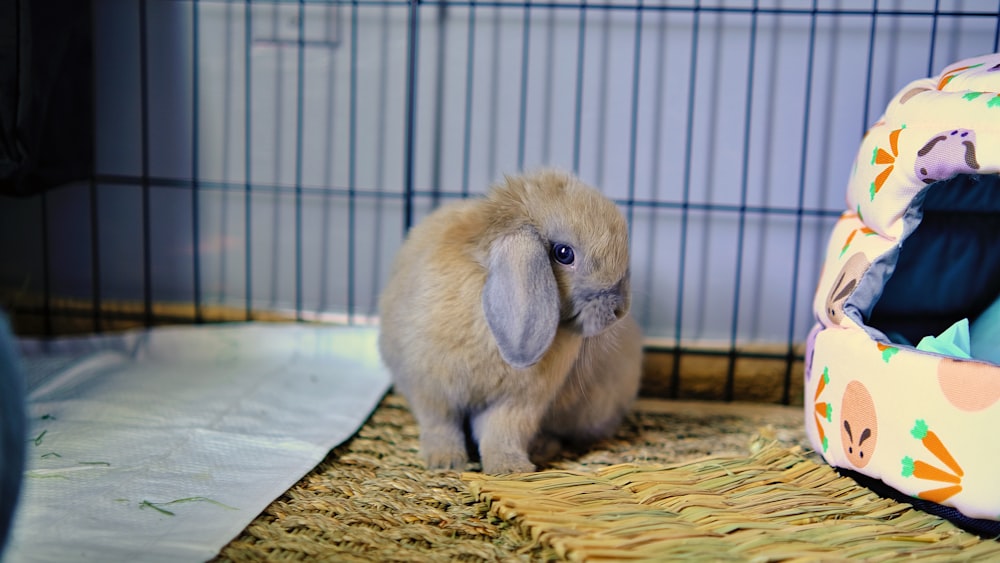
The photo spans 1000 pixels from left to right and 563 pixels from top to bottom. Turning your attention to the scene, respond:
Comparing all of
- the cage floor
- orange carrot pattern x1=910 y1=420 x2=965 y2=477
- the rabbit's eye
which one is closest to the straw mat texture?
the cage floor

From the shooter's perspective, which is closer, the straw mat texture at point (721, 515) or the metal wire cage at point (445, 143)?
the straw mat texture at point (721, 515)

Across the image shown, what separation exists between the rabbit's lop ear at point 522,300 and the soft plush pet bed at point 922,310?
2.03 feet

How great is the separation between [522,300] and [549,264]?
0.10 metres

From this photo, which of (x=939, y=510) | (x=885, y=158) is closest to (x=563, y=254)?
(x=885, y=158)

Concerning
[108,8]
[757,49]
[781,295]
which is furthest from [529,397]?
[108,8]

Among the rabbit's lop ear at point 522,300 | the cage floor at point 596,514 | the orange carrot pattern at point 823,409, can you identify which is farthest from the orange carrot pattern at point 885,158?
the rabbit's lop ear at point 522,300

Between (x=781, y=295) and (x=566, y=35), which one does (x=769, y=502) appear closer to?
(x=781, y=295)

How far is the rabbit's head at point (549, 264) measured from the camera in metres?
1.68

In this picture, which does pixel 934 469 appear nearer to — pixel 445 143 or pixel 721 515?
pixel 721 515

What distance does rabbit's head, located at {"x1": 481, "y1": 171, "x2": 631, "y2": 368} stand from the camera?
168 centimetres

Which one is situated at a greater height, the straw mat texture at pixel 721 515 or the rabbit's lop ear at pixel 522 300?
the rabbit's lop ear at pixel 522 300

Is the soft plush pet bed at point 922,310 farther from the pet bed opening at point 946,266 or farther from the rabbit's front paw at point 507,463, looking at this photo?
the rabbit's front paw at point 507,463

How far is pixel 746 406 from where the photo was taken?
2.61 metres

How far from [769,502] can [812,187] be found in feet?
4.20
